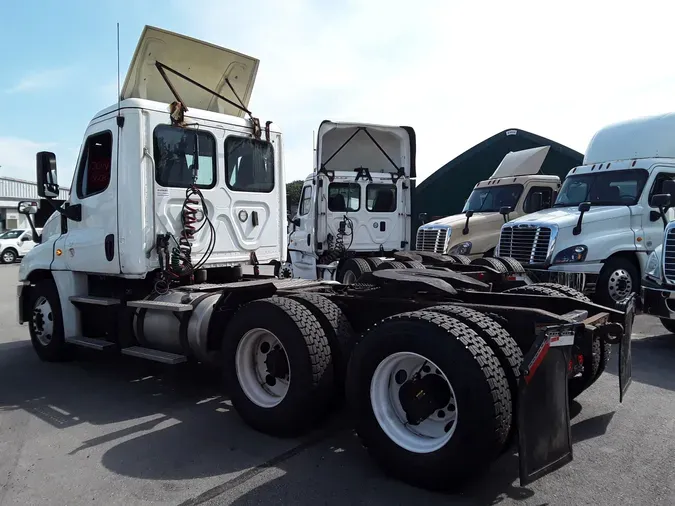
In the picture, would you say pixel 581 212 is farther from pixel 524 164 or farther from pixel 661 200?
pixel 524 164

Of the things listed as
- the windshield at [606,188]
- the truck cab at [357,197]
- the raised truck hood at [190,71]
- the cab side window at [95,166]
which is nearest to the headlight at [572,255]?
the windshield at [606,188]

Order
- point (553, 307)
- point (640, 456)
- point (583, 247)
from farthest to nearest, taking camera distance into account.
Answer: point (583, 247) < point (553, 307) < point (640, 456)

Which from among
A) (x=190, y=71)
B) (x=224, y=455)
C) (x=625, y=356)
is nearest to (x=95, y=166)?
(x=190, y=71)

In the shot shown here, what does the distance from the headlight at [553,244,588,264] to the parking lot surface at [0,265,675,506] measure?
3.24 m

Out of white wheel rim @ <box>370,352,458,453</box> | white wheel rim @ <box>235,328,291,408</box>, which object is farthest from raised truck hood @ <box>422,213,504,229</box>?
white wheel rim @ <box>370,352,458,453</box>

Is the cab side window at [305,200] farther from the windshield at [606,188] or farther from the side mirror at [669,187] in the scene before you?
the side mirror at [669,187]

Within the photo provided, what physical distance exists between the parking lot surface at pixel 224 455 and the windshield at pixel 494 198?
7337 mm

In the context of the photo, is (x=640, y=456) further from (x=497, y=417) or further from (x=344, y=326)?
(x=344, y=326)

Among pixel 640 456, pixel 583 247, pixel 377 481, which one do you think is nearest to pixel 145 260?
pixel 377 481

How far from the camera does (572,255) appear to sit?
29.8ft

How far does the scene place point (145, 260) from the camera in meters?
5.72

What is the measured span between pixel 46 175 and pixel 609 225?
8.50 meters

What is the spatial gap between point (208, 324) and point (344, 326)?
143cm

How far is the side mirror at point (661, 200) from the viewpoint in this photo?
357 inches
